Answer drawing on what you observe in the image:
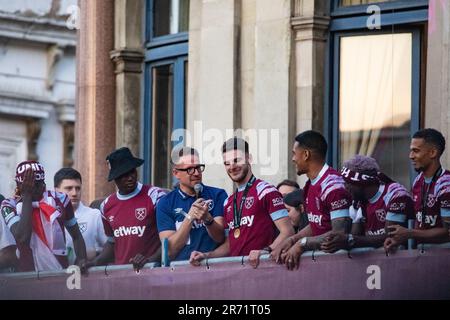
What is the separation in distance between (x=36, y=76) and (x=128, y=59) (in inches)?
581

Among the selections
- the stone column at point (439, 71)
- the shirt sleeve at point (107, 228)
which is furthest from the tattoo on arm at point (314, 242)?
the shirt sleeve at point (107, 228)

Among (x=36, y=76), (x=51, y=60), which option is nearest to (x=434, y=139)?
(x=36, y=76)

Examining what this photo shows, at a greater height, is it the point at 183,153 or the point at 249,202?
the point at 183,153

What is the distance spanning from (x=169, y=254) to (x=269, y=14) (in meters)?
5.17

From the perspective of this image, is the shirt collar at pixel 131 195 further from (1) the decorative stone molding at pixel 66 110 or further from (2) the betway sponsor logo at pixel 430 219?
(1) the decorative stone molding at pixel 66 110

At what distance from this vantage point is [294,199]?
53.3 feet

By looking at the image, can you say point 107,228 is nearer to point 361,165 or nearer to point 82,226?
point 82,226

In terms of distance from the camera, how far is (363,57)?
19453 mm

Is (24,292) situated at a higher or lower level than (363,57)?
lower

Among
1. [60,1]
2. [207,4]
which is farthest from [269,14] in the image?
[60,1]

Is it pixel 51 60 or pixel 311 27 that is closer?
pixel 311 27
